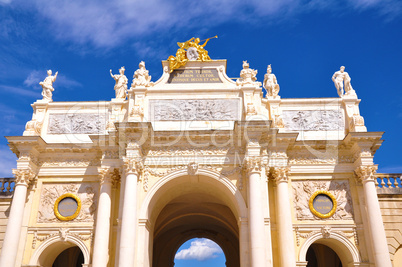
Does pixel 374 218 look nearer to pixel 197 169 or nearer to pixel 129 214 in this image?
pixel 197 169

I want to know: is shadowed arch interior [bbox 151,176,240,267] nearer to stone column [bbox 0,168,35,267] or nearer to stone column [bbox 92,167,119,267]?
stone column [bbox 92,167,119,267]

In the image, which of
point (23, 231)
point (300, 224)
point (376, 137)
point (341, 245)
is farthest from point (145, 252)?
point (376, 137)

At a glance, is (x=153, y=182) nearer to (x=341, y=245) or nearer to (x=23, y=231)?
(x=23, y=231)

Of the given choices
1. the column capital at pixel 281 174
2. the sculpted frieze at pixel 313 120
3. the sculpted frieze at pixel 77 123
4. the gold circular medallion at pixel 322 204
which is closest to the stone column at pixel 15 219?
the sculpted frieze at pixel 77 123

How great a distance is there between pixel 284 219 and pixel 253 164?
277 centimetres

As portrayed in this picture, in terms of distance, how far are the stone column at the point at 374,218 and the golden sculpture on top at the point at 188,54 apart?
9648 mm

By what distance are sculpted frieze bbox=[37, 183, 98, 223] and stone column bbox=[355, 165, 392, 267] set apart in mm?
12466

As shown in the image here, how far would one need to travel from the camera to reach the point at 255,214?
16.2 m

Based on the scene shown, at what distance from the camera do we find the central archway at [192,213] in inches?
702

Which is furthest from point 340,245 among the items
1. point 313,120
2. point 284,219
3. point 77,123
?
point 77,123

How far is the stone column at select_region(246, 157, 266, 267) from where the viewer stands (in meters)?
15.6

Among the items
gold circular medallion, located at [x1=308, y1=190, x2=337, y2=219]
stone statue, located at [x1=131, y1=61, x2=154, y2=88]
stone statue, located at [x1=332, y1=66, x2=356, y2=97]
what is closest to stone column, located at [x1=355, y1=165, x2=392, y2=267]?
gold circular medallion, located at [x1=308, y1=190, x2=337, y2=219]

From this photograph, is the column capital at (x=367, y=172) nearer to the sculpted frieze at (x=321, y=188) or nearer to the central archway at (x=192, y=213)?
the sculpted frieze at (x=321, y=188)

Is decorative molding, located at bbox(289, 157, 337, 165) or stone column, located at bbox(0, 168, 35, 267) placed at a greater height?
decorative molding, located at bbox(289, 157, 337, 165)
